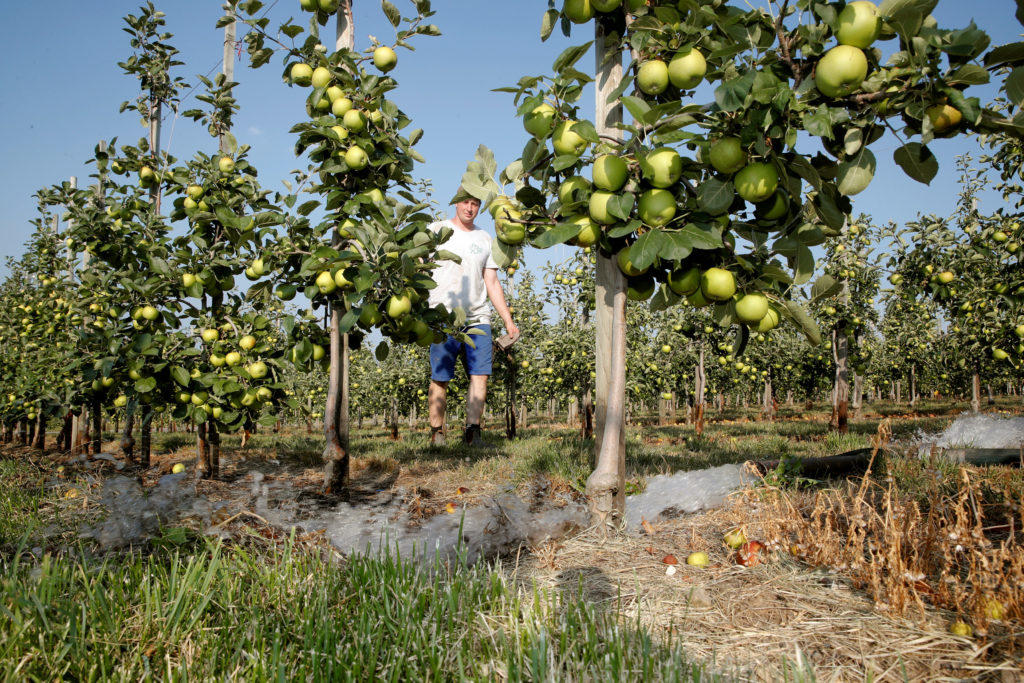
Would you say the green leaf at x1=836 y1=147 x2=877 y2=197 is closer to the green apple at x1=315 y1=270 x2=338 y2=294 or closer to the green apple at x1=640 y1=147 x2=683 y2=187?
the green apple at x1=640 y1=147 x2=683 y2=187

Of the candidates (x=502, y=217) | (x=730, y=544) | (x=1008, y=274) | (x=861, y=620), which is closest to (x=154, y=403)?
(x=502, y=217)

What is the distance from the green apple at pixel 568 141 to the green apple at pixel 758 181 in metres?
0.61

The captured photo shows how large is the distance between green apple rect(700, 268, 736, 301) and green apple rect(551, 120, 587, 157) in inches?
26.0

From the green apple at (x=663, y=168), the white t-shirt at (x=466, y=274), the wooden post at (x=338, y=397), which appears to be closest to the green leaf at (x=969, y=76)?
the green apple at (x=663, y=168)

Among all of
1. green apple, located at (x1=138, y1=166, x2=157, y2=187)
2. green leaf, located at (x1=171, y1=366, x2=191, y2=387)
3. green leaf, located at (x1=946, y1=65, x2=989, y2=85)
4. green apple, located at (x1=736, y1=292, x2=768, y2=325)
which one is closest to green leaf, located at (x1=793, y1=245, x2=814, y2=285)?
green apple, located at (x1=736, y1=292, x2=768, y2=325)

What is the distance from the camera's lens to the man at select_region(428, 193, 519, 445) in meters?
5.11

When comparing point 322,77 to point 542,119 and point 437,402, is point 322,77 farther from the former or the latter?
point 437,402

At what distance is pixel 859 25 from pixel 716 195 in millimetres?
552

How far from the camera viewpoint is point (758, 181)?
1624mm

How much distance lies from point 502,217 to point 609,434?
1049mm

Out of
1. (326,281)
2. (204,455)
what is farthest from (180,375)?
(326,281)

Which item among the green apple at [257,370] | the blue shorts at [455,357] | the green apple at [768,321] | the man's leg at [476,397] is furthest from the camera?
the man's leg at [476,397]

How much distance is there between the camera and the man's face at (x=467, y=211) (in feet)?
16.8

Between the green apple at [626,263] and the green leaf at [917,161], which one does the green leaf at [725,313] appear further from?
the green leaf at [917,161]
